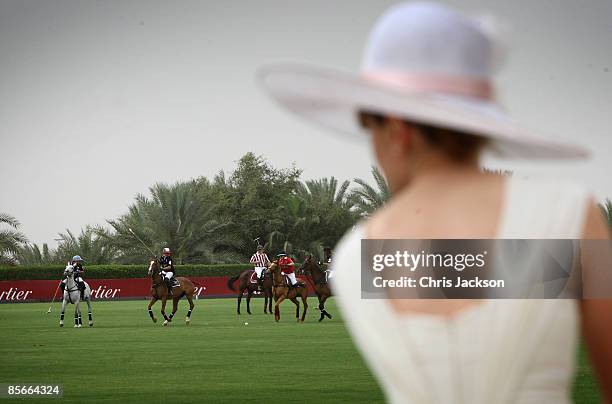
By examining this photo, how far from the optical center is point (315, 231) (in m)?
76.6

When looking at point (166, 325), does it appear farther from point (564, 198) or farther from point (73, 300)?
point (564, 198)

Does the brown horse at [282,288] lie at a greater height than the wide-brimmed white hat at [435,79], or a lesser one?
greater

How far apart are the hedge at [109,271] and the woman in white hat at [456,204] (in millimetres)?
60224

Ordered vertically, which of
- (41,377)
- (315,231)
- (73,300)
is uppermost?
(315,231)

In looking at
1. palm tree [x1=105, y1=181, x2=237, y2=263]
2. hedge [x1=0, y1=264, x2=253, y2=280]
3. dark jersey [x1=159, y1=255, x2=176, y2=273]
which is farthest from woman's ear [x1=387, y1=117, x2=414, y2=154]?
palm tree [x1=105, y1=181, x2=237, y2=263]

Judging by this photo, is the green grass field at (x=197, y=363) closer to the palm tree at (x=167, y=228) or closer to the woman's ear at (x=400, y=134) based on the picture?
the woman's ear at (x=400, y=134)

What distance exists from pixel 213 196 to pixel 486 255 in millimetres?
79092

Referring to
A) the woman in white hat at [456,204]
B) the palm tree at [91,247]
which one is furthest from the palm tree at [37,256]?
the woman in white hat at [456,204]

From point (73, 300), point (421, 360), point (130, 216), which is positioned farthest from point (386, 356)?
point (130, 216)

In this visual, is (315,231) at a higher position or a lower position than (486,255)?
higher

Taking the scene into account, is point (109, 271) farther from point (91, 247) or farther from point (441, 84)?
point (441, 84)

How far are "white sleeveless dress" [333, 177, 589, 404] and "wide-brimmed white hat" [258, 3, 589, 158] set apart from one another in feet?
0.29

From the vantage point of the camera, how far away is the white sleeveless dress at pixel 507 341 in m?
1.71

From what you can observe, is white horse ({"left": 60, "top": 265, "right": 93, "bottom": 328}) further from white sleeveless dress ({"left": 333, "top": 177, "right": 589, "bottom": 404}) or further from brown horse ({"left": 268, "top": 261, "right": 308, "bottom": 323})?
white sleeveless dress ({"left": 333, "top": 177, "right": 589, "bottom": 404})
